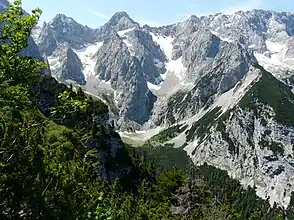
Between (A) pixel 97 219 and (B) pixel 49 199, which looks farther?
(A) pixel 97 219

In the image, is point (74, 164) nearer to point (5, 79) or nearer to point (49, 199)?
point (49, 199)

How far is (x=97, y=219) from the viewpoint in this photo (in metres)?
13.6

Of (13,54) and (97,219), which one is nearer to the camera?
(13,54)

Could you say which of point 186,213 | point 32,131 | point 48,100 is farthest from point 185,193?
point 48,100

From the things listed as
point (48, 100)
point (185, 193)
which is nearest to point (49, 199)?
point (185, 193)

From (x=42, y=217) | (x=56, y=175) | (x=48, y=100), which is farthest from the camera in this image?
(x=48, y=100)

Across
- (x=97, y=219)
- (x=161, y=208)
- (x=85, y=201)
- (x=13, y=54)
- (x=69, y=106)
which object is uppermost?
(x=13, y=54)

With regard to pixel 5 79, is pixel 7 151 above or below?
below

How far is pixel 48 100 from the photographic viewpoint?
77438 mm

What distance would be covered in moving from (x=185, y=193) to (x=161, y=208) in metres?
3.41

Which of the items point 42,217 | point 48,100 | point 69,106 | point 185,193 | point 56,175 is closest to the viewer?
point 42,217

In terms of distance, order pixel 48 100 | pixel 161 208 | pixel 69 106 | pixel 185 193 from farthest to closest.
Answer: pixel 48 100
pixel 185 193
pixel 161 208
pixel 69 106

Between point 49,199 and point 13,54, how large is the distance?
13.7 ft

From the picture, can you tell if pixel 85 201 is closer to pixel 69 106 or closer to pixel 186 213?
pixel 69 106
